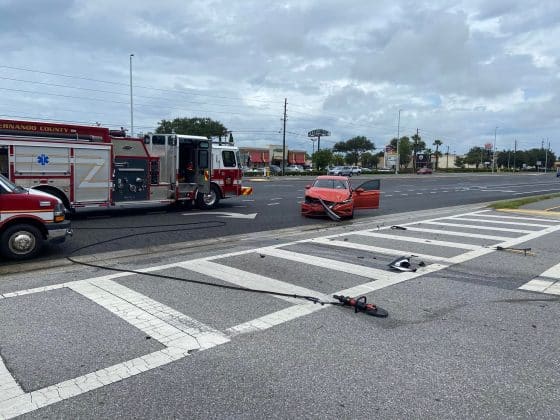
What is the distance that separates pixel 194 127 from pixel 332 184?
64927 millimetres

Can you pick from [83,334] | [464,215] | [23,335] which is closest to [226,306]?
[83,334]

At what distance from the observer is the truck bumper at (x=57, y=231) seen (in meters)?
8.78

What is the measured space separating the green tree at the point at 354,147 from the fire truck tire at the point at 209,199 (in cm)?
11939

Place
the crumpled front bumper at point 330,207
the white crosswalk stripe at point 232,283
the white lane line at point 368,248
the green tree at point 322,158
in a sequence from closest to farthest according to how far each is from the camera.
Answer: the white crosswalk stripe at point 232,283
the white lane line at point 368,248
the crumpled front bumper at point 330,207
the green tree at point 322,158

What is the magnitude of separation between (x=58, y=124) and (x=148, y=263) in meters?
7.08

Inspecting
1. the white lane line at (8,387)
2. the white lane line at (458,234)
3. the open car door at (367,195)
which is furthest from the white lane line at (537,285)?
the open car door at (367,195)

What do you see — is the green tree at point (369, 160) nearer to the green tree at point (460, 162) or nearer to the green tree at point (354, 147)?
Answer: the green tree at point (354, 147)

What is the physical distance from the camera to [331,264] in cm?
864

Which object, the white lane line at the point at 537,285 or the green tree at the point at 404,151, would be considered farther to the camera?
the green tree at the point at 404,151

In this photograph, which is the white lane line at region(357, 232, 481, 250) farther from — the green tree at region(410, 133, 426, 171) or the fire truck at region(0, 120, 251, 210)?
the green tree at region(410, 133, 426, 171)

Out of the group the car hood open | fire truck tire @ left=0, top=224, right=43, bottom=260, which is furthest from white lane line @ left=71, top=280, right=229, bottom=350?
the car hood open

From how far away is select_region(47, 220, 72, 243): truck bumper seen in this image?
8.78m

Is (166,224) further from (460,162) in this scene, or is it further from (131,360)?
(460,162)

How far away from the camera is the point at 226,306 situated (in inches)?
237
